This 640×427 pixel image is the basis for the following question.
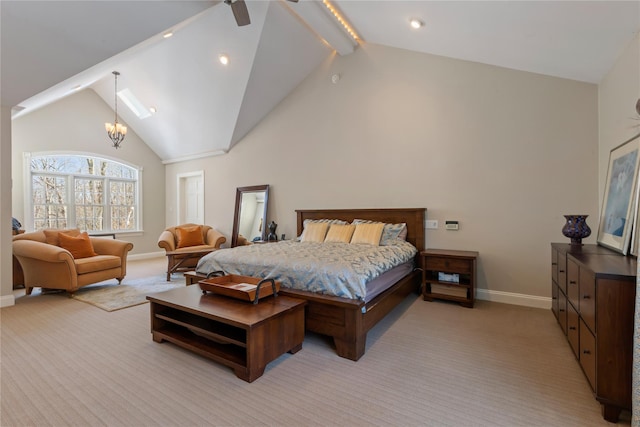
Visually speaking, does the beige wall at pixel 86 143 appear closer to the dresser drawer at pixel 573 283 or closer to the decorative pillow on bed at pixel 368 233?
the decorative pillow on bed at pixel 368 233

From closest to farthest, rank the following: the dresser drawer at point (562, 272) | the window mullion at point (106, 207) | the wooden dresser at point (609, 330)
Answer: the wooden dresser at point (609, 330) < the dresser drawer at point (562, 272) < the window mullion at point (106, 207)

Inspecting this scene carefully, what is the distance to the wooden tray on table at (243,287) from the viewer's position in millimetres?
2305

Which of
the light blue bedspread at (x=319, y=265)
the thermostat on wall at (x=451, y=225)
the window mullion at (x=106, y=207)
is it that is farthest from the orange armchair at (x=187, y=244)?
the thermostat on wall at (x=451, y=225)

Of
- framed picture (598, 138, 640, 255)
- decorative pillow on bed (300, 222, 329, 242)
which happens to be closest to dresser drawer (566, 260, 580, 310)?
framed picture (598, 138, 640, 255)

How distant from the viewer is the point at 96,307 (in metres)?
3.46

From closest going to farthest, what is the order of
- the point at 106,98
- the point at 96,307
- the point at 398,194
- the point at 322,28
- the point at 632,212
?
the point at 632,212 → the point at 96,307 → the point at 322,28 → the point at 398,194 → the point at 106,98

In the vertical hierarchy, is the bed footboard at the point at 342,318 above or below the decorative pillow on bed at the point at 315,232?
below

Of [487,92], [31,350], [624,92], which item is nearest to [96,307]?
[31,350]

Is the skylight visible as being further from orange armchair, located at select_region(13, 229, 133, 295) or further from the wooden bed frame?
the wooden bed frame

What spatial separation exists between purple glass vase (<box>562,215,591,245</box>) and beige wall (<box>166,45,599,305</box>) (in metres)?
0.70

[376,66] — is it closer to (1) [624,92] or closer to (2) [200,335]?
(1) [624,92]

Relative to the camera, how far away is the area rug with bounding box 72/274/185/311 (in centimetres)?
359

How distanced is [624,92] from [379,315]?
2736mm

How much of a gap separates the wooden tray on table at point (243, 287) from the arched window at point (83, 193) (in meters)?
5.38
